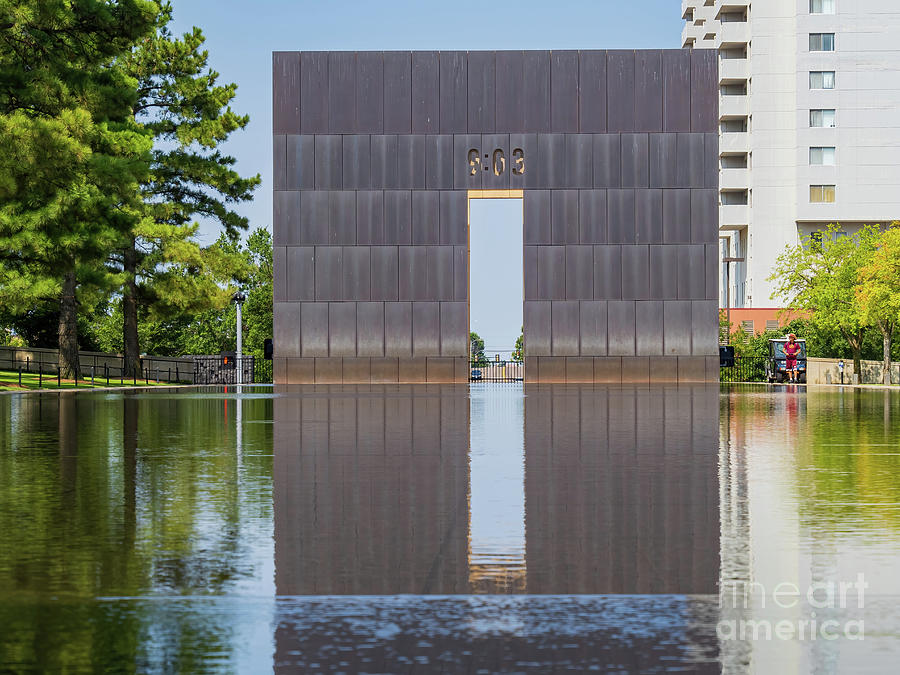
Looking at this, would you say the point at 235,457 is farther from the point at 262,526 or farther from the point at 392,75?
the point at 392,75

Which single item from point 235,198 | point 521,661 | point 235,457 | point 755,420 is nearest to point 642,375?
point 235,198

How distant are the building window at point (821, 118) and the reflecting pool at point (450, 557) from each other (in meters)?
91.5

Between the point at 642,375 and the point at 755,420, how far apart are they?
114 feet

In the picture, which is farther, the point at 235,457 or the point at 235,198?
the point at 235,198

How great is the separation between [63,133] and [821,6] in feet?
269

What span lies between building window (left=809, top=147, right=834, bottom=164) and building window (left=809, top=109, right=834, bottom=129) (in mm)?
2006

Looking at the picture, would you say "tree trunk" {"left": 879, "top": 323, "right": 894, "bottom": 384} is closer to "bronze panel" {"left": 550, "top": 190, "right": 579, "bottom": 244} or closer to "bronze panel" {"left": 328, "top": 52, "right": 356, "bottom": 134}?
"bronze panel" {"left": 550, "top": 190, "right": 579, "bottom": 244}

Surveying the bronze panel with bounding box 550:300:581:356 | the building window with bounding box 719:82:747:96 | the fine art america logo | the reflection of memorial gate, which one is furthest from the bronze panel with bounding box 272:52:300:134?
the building window with bounding box 719:82:747:96

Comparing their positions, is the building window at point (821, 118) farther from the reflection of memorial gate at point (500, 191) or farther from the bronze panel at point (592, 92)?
the bronze panel at point (592, 92)

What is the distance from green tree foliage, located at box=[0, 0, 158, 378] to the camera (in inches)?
1474

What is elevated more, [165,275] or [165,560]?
[165,275]

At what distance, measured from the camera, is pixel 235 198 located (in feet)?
215

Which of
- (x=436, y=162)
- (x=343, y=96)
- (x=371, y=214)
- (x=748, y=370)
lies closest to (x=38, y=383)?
(x=371, y=214)

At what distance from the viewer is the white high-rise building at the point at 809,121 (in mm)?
102750
